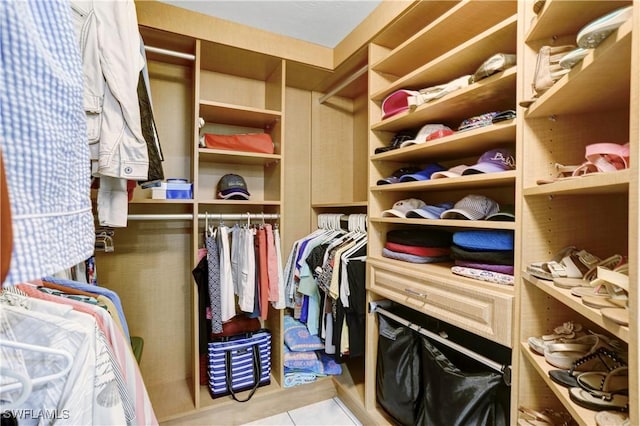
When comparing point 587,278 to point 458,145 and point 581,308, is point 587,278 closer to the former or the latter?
point 581,308

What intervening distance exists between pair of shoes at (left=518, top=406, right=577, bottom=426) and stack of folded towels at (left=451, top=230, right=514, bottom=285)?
41 cm

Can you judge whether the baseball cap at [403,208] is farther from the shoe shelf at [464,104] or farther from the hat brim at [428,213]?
the shoe shelf at [464,104]

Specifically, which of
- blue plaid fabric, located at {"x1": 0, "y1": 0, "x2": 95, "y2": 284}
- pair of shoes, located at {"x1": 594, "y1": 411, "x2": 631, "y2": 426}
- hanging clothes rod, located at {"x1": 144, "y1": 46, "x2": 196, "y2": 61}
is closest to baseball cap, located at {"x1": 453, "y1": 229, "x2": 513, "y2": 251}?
pair of shoes, located at {"x1": 594, "y1": 411, "x2": 631, "y2": 426}

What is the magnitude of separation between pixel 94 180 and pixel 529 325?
5.52 feet

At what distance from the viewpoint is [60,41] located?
1.31 feet

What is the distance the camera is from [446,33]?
1406mm

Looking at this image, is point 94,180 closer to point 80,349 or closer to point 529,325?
point 80,349

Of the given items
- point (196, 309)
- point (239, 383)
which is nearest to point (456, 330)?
point (239, 383)

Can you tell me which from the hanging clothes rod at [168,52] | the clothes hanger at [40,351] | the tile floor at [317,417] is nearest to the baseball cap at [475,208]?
the clothes hanger at [40,351]

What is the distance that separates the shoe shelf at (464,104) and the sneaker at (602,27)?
1.68 feet

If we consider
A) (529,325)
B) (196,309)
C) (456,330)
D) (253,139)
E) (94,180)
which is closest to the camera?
(529,325)

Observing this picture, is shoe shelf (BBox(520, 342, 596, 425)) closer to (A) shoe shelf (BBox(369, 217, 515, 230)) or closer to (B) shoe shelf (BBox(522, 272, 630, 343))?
(B) shoe shelf (BBox(522, 272, 630, 343))

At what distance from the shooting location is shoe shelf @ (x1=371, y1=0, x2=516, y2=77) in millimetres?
1243

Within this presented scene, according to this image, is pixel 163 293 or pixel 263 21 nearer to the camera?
pixel 263 21
